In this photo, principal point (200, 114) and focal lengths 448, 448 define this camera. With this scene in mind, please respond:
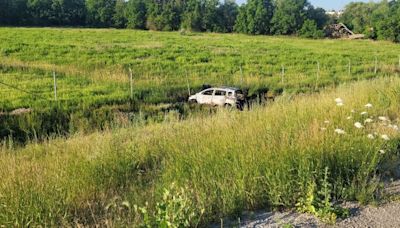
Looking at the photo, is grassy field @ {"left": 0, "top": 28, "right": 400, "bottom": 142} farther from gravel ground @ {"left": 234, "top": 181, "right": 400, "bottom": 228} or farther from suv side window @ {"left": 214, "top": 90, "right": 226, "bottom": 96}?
gravel ground @ {"left": 234, "top": 181, "right": 400, "bottom": 228}

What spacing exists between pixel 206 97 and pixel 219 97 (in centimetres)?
67

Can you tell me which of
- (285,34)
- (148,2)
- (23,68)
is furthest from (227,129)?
(148,2)

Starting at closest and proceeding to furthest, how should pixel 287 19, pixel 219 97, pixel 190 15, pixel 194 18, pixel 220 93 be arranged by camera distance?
pixel 219 97 → pixel 220 93 → pixel 287 19 → pixel 194 18 → pixel 190 15

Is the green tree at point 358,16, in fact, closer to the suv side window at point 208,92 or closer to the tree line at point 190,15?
the tree line at point 190,15

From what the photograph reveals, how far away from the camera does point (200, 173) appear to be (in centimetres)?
450

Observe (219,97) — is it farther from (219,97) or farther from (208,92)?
(208,92)

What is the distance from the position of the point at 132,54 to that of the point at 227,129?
3159cm

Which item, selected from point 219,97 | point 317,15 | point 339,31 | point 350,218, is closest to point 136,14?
point 317,15

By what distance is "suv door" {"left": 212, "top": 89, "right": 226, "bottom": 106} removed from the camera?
64.0 ft

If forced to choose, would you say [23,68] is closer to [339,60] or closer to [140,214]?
[140,214]

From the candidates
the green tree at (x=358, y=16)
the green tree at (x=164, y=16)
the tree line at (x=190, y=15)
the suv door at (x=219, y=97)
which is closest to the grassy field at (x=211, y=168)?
the suv door at (x=219, y=97)

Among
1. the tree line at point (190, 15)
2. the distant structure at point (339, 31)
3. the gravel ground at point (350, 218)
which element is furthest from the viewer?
the tree line at point (190, 15)

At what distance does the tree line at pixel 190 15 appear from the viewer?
95.9 metres

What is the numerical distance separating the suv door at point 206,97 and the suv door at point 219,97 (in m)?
0.19
